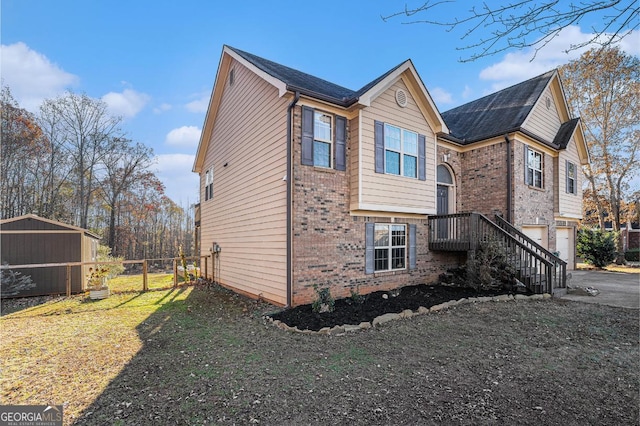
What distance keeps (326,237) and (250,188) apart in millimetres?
3128

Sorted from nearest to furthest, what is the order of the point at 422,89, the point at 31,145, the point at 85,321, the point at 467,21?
the point at 467,21 < the point at 85,321 < the point at 422,89 < the point at 31,145

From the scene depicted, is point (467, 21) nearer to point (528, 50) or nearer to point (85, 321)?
point (528, 50)

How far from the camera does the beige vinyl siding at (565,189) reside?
1323 cm

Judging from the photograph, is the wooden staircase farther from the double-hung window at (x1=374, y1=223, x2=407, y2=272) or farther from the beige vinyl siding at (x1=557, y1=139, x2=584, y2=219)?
the beige vinyl siding at (x1=557, y1=139, x2=584, y2=219)

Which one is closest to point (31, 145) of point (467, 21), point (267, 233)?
point (267, 233)

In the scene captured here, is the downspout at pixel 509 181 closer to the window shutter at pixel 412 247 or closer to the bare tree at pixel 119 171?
the window shutter at pixel 412 247

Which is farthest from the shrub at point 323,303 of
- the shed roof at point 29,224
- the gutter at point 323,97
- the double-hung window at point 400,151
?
the shed roof at point 29,224

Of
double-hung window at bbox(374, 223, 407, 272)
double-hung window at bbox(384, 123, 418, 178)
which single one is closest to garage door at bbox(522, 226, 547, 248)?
double-hung window at bbox(374, 223, 407, 272)

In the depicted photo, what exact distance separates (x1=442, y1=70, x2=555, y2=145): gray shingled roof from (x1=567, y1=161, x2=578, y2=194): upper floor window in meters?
3.88

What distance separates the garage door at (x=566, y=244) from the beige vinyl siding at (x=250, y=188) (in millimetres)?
13811

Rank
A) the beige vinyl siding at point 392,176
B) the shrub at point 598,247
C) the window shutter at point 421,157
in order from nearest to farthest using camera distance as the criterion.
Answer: the beige vinyl siding at point 392,176 < the window shutter at point 421,157 < the shrub at point 598,247

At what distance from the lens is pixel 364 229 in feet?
27.6

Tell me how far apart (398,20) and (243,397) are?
4.15m

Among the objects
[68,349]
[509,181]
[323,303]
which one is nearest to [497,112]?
[509,181]
